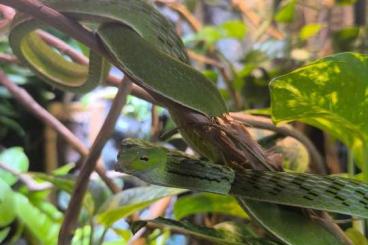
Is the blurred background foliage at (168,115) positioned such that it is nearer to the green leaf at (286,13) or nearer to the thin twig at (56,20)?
the green leaf at (286,13)

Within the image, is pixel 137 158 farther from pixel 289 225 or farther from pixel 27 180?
pixel 27 180

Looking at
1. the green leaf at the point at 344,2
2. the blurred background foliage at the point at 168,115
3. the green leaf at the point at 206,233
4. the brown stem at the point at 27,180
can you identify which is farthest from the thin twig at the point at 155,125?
the green leaf at the point at 344,2

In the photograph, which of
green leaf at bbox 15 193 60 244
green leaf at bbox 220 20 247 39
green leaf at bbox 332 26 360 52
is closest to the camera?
green leaf at bbox 15 193 60 244

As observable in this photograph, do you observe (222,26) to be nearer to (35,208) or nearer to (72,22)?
(35,208)

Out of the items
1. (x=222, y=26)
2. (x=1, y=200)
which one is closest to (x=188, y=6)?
(x=222, y=26)

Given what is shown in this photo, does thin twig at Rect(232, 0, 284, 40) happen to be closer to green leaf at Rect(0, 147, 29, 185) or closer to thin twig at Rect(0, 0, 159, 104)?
green leaf at Rect(0, 147, 29, 185)

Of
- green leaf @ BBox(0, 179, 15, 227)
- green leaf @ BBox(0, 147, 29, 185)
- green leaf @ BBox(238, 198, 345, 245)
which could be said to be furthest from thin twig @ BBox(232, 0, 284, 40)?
green leaf @ BBox(238, 198, 345, 245)

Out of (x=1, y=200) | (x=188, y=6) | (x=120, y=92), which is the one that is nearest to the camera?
(x=120, y=92)
